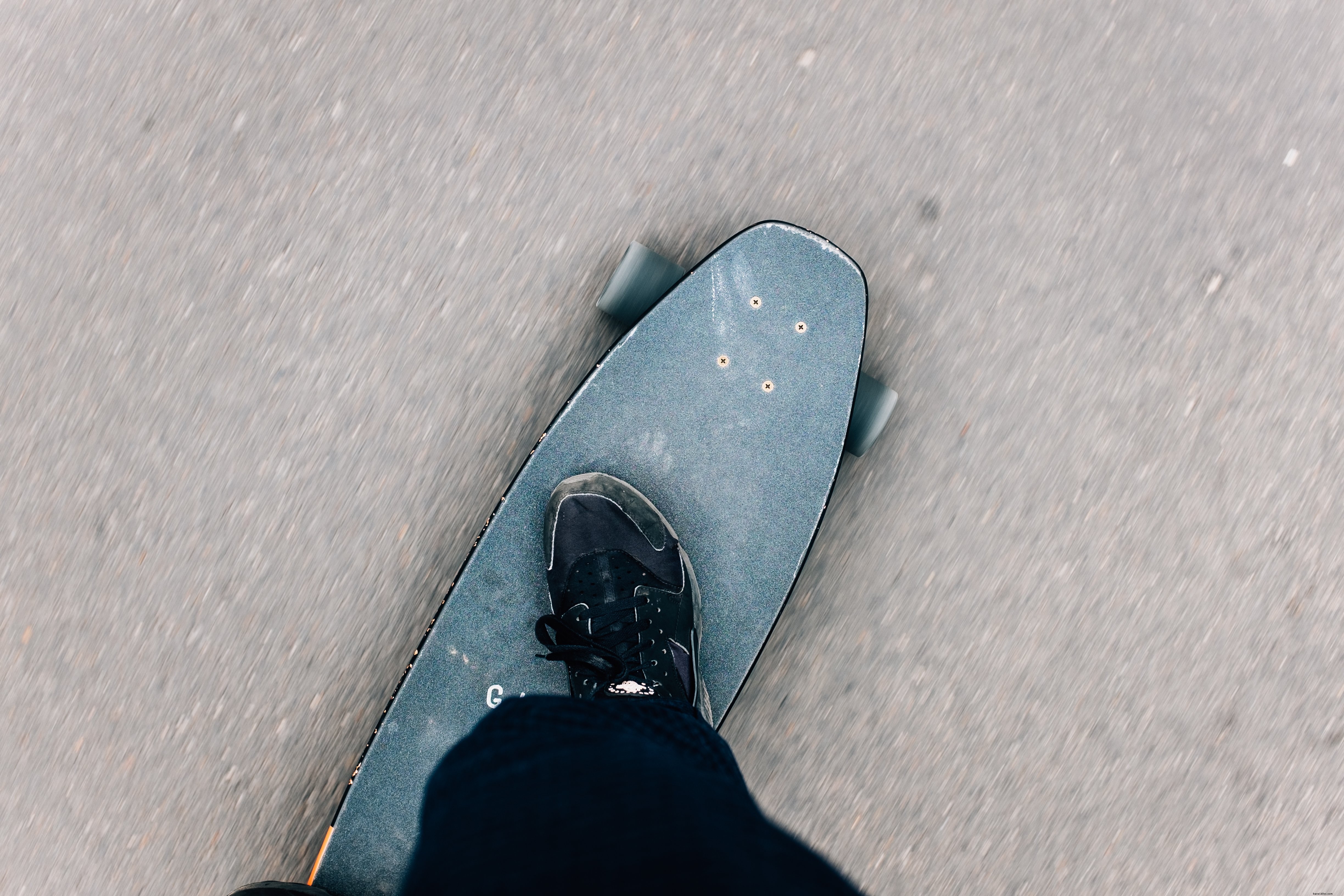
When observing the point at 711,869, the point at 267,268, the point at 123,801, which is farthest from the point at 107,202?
the point at 711,869

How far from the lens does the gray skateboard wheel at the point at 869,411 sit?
0.92 meters

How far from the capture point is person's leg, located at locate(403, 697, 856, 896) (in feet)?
1.73

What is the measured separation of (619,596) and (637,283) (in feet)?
1.30

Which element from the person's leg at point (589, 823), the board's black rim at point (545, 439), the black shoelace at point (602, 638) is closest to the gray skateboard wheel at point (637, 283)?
the board's black rim at point (545, 439)

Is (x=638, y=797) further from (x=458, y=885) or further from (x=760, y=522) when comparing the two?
(x=760, y=522)

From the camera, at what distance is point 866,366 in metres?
0.97

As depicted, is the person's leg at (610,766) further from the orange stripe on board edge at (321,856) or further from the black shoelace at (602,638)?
the orange stripe on board edge at (321,856)

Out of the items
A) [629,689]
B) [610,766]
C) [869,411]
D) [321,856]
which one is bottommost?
[321,856]

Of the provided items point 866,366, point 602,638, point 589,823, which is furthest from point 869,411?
point 589,823

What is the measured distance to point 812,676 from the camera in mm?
963

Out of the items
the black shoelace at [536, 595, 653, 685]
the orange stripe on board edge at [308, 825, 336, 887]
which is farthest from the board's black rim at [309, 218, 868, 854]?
the black shoelace at [536, 595, 653, 685]

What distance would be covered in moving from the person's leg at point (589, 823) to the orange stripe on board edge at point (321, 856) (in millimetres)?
328

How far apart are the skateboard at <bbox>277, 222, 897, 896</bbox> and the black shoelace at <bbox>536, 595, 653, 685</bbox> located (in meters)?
0.04

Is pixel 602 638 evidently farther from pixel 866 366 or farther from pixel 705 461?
pixel 866 366
